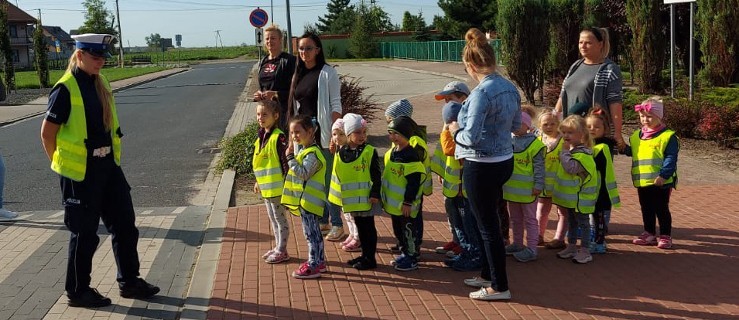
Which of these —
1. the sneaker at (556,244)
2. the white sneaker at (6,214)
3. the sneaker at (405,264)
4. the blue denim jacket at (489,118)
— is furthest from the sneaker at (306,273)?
the white sneaker at (6,214)

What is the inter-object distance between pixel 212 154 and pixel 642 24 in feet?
31.4

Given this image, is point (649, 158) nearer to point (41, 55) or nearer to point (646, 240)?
point (646, 240)

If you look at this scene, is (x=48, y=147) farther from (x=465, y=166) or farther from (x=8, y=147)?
(x=8, y=147)

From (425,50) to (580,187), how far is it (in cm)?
5428

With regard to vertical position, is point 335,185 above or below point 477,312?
above

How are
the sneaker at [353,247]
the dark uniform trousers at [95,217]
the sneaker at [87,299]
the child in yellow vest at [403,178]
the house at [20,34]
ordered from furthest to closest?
the house at [20,34], the sneaker at [353,247], the child in yellow vest at [403,178], the sneaker at [87,299], the dark uniform trousers at [95,217]

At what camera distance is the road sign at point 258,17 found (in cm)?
2386

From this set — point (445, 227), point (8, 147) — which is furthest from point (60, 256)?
point (8, 147)

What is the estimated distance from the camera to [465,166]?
4824 mm

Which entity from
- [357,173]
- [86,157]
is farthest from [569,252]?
[86,157]

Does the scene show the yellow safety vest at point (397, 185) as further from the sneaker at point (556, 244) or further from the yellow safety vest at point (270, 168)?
the sneaker at point (556, 244)

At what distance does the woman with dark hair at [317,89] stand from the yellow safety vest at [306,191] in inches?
30.2

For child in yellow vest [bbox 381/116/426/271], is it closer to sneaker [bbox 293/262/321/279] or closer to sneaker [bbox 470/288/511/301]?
sneaker [bbox 293/262/321/279]

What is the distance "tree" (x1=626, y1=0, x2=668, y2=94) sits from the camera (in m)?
16.2
